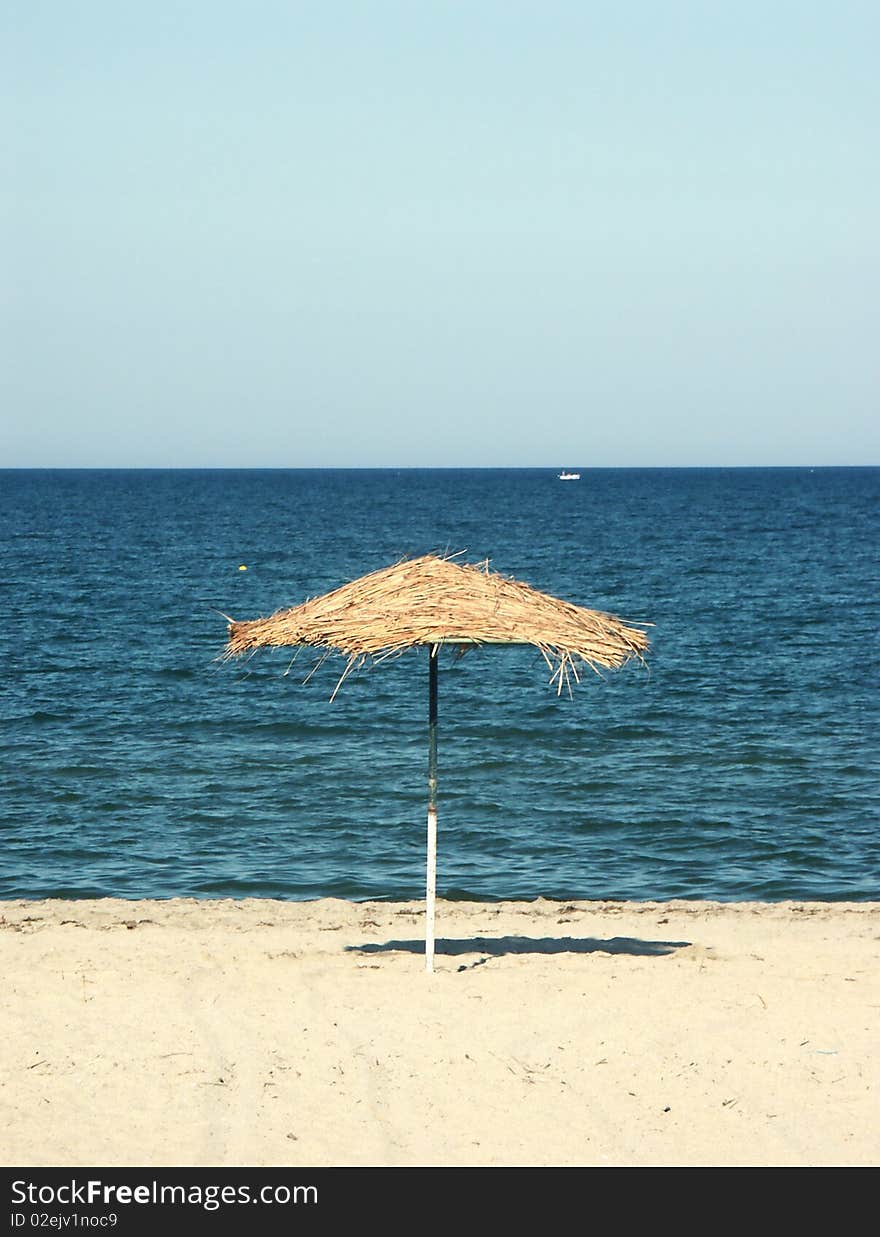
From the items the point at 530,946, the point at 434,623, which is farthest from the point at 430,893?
the point at 434,623

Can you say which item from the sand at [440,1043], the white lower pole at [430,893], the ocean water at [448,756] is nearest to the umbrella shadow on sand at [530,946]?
the sand at [440,1043]

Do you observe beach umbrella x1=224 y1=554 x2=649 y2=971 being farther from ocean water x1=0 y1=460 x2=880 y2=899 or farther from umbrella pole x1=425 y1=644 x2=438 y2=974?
ocean water x1=0 y1=460 x2=880 y2=899

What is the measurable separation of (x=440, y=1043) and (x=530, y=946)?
9.92 feet

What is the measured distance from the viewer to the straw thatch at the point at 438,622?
9.20 metres

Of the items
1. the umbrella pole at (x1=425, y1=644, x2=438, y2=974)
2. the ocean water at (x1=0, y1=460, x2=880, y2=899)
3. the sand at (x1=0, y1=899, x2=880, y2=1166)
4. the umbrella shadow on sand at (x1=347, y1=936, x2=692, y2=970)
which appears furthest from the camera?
the ocean water at (x1=0, y1=460, x2=880, y2=899)

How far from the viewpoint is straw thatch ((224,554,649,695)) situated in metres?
9.20

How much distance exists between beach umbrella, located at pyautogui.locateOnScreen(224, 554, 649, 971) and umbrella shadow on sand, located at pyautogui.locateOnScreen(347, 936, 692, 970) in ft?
4.65

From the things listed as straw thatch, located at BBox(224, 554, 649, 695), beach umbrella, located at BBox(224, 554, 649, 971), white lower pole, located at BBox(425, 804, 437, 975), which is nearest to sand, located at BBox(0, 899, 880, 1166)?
white lower pole, located at BBox(425, 804, 437, 975)

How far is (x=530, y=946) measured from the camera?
11602mm

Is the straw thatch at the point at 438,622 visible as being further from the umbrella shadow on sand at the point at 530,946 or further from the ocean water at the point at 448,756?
the umbrella shadow on sand at the point at 530,946

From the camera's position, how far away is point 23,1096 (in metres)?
7.70
